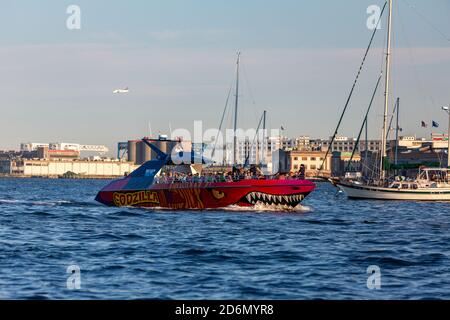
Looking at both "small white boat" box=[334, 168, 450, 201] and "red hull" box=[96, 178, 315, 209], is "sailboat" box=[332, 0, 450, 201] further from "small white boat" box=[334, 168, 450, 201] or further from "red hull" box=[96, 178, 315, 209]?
"red hull" box=[96, 178, 315, 209]

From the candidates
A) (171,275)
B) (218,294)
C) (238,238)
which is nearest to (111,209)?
(238,238)

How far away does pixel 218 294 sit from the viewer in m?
22.0

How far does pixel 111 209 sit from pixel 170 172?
4692 millimetres

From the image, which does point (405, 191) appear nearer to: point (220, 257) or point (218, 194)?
point (218, 194)

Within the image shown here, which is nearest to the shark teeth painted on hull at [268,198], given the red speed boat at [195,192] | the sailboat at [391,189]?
the red speed boat at [195,192]

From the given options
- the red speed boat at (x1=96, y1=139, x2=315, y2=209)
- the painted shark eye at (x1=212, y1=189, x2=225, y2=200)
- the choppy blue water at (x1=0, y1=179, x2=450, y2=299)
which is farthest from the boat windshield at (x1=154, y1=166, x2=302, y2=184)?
the choppy blue water at (x1=0, y1=179, x2=450, y2=299)

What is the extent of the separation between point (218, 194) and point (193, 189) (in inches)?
72.9

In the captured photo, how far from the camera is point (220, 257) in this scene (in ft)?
99.7

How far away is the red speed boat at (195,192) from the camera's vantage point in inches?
2196

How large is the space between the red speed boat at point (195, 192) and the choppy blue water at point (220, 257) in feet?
11.9

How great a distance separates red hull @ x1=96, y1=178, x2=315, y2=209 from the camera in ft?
183

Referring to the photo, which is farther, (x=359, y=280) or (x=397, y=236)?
(x=397, y=236)
